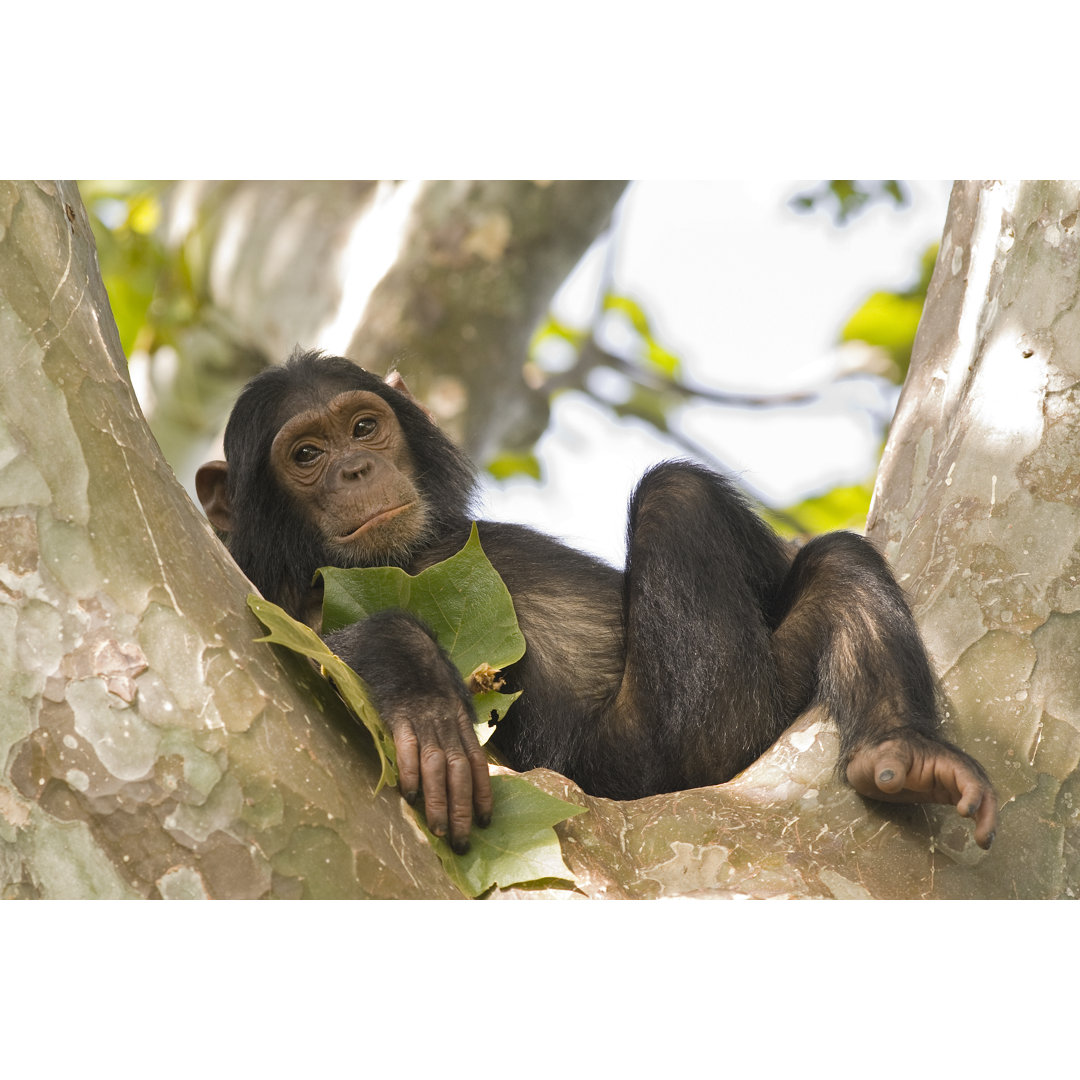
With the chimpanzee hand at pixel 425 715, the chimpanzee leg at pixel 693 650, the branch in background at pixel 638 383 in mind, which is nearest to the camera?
the chimpanzee hand at pixel 425 715

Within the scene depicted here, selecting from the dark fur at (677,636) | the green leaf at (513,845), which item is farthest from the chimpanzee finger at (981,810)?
the green leaf at (513,845)

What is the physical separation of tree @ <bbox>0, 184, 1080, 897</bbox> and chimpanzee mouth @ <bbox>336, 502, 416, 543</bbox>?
4.56 feet

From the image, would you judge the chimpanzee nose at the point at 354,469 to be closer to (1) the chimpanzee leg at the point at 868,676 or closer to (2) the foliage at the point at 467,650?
(2) the foliage at the point at 467,650

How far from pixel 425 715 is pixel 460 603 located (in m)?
0.48

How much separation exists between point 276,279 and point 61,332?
17.2 feet

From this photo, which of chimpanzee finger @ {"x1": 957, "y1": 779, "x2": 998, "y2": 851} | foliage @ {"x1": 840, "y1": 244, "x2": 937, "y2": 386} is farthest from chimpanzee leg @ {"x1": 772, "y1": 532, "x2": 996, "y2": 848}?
foliage @ {"x1": 840, "y1": 244, "x2": 937, "y2": 386}

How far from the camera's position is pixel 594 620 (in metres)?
3.92

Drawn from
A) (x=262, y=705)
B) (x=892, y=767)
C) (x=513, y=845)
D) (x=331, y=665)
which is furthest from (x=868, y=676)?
(x=262, y=705)

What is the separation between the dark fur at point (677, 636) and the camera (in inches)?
127

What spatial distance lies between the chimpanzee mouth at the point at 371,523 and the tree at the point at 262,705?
1389 mm

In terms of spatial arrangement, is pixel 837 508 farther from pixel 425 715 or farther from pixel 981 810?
pixel 425 715

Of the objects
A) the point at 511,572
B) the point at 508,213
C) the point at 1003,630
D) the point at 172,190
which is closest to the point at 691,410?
the point at 508,213

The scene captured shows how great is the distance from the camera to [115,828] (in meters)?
2.17

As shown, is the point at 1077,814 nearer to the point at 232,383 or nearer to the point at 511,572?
the point at 511,572
